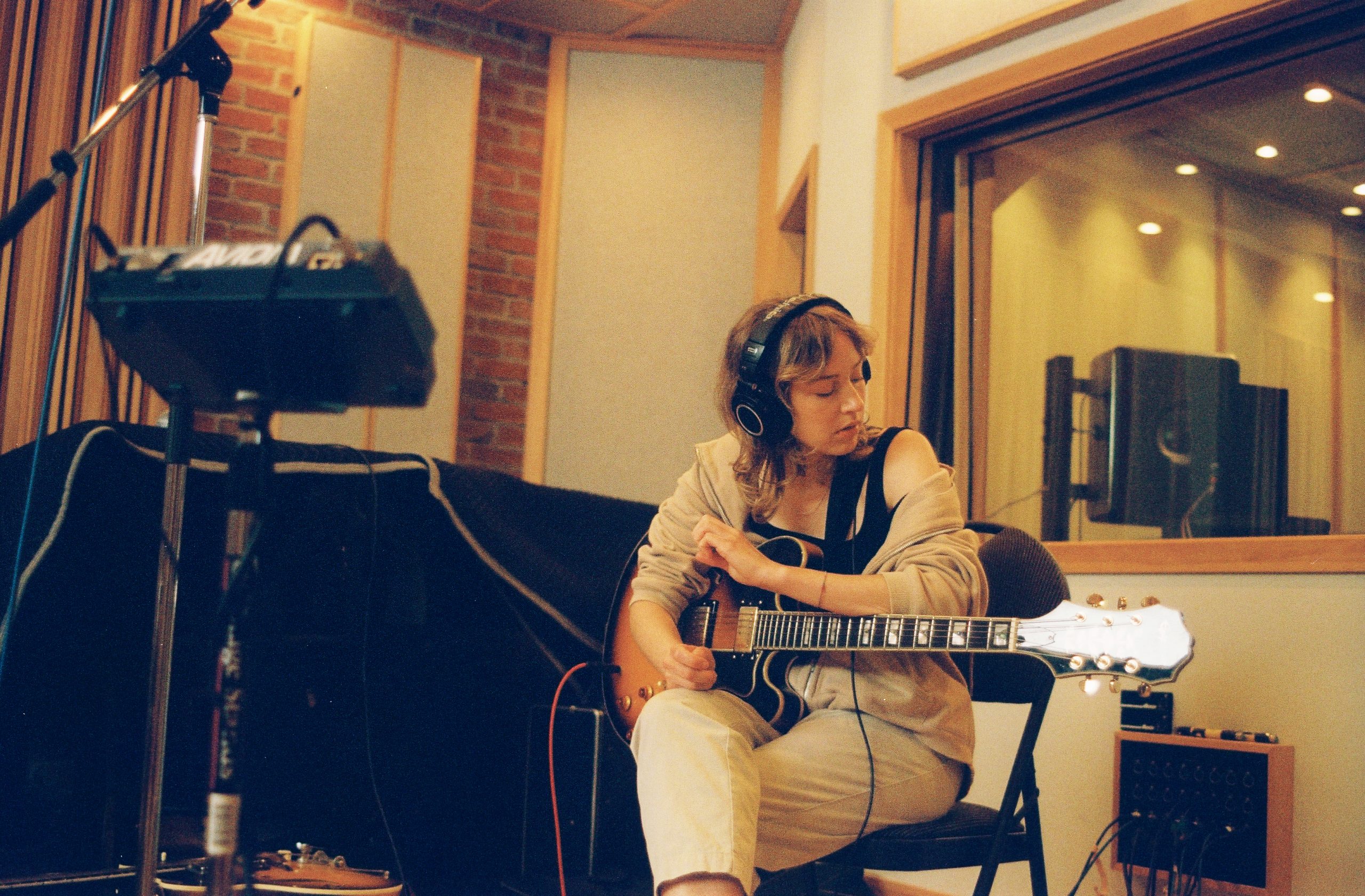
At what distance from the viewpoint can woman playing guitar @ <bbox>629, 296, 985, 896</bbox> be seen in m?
1.47

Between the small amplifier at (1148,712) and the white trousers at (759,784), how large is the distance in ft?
1.92

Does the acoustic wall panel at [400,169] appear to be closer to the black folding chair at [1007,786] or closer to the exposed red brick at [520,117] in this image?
the exposed red brick at [520,117]

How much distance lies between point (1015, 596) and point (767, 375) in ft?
1.64

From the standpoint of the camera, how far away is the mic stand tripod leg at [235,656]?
1043 mm

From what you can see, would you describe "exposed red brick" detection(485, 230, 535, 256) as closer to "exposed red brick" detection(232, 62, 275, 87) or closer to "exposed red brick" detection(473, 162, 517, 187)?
"exposed red brick" detection(473, 162, 517, 187)

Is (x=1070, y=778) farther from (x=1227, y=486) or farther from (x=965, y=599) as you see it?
(x=965, y=599)

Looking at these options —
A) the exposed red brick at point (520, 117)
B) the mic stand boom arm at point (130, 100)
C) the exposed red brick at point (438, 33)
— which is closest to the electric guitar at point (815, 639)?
the mic stand boom arm at point (130, 100)

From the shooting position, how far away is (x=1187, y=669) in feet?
7.29

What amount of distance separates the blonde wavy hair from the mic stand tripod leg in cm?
87

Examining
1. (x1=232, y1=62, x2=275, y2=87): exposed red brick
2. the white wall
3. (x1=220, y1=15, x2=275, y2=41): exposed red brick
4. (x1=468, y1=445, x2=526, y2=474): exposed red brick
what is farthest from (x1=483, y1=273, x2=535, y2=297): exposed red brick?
the white wall

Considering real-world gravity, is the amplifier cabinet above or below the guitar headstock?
below

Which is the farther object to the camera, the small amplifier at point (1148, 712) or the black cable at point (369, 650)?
the black cable at point (369, 650)

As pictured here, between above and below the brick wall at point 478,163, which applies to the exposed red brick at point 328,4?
above

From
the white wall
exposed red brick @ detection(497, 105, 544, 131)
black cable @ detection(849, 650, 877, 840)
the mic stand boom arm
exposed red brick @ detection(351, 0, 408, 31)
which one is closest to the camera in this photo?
the mic stand boom arm
